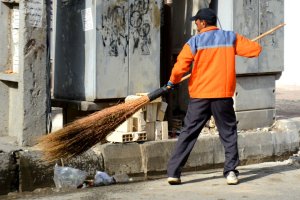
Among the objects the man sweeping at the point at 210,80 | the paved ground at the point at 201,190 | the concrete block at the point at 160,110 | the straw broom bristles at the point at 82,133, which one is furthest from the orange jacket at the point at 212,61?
the concrete block at the point at 160,110

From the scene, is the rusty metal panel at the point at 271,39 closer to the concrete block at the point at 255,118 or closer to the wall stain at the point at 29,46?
the concrete block at the point at 255,118

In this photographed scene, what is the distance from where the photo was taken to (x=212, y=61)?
6320mm

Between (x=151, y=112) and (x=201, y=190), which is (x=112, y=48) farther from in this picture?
(x=201, y=190)

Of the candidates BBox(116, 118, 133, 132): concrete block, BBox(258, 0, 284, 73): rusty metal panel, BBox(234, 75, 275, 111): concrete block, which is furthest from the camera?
BBox(258, 0, 284, 73): rusty metal panel

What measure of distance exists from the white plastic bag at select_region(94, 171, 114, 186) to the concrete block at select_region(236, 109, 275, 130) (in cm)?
318

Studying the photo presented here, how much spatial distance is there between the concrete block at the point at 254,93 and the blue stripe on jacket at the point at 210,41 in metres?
3.12

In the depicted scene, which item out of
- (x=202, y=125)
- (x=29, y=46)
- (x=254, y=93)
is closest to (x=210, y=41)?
(x=202, y=125)

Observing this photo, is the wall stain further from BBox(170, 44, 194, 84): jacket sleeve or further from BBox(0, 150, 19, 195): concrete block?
BBox(170, 44, 194, 84): jacket sleeve

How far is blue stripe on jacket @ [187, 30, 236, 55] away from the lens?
20.7 feet

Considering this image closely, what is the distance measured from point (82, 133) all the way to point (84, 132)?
25 millimetres

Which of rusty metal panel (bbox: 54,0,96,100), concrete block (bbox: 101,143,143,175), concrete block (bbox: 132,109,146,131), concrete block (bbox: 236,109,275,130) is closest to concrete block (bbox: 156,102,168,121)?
concrete block (bbox: 132,109,146,131)

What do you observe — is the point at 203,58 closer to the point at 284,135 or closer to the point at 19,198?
the point at 19,198

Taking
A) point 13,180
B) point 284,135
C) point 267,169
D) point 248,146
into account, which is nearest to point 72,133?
point 13,180

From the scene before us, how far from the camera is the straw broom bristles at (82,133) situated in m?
6.40
